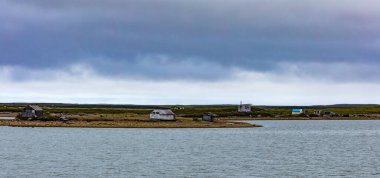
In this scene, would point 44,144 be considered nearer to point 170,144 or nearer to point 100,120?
point 170,144

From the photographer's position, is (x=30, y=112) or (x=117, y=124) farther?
(x=30, y=112)

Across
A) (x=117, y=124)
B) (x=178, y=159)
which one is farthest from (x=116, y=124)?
(x=178, y=159)

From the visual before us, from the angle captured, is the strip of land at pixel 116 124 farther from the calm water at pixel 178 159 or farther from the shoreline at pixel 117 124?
the calm water at pixel 178 159

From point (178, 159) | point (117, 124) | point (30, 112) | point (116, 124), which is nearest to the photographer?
point (178, 159)

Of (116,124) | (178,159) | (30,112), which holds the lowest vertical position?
(178,159)

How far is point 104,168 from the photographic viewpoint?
55.5 meters

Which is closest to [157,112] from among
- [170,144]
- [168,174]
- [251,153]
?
[170,144]

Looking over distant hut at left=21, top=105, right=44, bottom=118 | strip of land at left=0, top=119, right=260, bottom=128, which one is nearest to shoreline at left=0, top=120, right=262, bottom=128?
strip of land at left=0, top=119, right=260, bottom=128

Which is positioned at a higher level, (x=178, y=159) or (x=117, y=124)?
(x=117, y=124)

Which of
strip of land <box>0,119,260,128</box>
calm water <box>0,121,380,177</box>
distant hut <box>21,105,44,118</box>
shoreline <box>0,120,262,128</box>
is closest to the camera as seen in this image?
calm water <box>0,121,380,177</box>

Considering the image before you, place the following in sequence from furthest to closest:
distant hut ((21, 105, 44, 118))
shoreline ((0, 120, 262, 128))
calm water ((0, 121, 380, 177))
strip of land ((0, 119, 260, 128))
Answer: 1. distant hut ((21, 105, 44, 118))
2. strip of land ((0, 119, 260, 128))
3. shoreline ((0, 120, 262, 128))
4. calm water ((0, 121, 380, 177))

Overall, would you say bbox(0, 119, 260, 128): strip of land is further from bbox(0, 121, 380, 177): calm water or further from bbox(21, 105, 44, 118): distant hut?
bbox(0, 121, 380, 177): calm water

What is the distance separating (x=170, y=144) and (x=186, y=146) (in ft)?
13.3

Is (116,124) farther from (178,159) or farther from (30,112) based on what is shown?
(178,159)
